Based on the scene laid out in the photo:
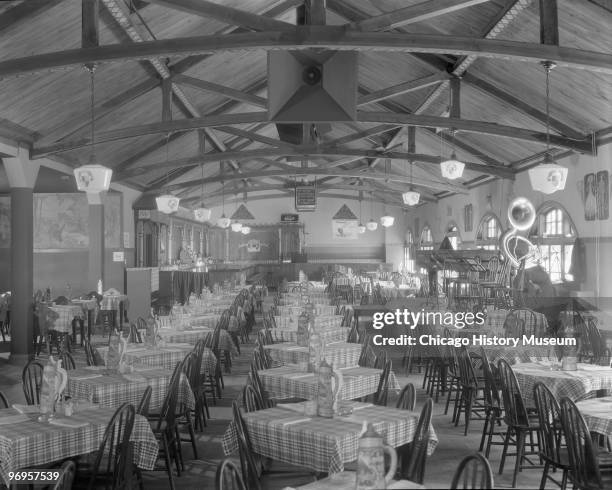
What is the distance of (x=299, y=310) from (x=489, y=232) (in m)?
8.49

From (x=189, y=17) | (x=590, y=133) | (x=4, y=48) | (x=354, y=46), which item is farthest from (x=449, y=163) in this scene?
(x=4, y=48)

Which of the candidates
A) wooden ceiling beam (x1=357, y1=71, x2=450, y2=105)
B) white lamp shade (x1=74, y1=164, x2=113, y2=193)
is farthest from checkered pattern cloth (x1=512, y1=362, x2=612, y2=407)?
wooden ceiling beam (x1=357, y1=71, x2=450, y2=105)

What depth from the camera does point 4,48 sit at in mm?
8234

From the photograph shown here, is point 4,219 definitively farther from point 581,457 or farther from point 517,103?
point 581,457

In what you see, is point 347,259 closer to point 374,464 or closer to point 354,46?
point 354,46

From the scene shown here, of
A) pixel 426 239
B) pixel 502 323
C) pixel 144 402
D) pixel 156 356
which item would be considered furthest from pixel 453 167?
pixel 426 239

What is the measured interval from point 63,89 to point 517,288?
341 inches

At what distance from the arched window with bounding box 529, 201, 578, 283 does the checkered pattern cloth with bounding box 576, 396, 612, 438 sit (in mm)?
8487

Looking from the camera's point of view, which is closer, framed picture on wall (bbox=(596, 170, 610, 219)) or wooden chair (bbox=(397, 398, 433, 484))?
wooden chair (bbox=(397, 398, 433, 484))

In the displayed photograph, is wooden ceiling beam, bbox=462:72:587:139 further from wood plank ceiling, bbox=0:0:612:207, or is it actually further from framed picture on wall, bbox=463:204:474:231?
framed picture on wall, bbox=463:204:474:231

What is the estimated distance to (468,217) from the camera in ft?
66.3

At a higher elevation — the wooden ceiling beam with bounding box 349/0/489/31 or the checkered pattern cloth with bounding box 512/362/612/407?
the wooden ceiling beam with bounding box 349/0/489/31

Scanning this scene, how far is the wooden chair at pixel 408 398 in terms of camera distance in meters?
4.91

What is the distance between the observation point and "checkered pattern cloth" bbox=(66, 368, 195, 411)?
18.5 feet
